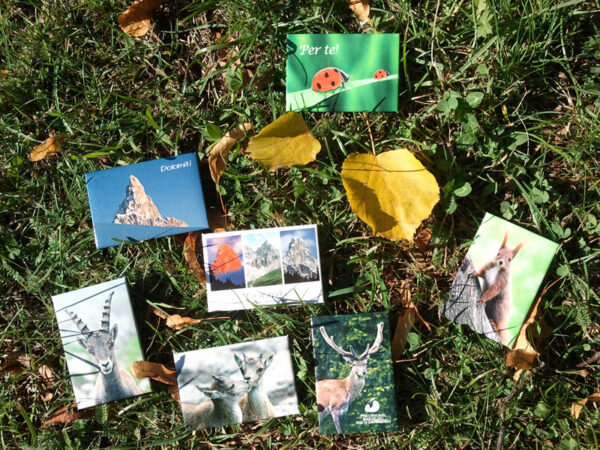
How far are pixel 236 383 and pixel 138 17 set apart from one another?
1.91 m

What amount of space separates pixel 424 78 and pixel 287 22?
A: 73 centimetres

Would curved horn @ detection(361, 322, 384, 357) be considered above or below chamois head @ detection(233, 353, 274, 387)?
above

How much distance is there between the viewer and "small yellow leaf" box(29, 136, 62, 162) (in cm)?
257

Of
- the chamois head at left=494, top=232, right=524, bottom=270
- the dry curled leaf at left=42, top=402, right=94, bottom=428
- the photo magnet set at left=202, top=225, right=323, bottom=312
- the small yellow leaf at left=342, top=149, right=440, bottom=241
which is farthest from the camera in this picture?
the dry curled leaf at left=42, top=402, right=94, bottom=428

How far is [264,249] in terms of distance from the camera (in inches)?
93.3

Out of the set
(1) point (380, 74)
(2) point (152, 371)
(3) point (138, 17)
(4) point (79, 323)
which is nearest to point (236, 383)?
(2) point (152, 371)

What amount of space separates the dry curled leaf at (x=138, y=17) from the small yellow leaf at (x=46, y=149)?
2.24 ft

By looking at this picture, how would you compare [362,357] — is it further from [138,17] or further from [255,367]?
[138,17]

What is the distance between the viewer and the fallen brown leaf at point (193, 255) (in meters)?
2.44

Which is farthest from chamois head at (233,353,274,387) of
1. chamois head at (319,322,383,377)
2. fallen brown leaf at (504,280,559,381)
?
fallen brown leaf at (504,280,559,381)

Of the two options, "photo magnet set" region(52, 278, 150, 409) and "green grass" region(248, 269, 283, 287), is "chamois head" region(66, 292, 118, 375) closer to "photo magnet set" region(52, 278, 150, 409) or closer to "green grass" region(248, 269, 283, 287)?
"photo magnet set" region(52, 278, 150, 409)

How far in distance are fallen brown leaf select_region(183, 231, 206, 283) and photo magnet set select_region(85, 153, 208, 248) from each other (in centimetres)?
5

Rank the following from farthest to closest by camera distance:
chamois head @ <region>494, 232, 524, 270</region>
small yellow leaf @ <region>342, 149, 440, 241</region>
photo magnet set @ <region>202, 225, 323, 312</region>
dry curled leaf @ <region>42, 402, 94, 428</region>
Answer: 1. dry curled leaf @ <region>42, 402, 94, 428</region>
2. photo magnet set @ <region>202, 225, 323, 312</region>
3. chamois head @ <region>494, 232, 524, 270</region>
4. small yellow leaf @ <region>342, 149, 440, 241</region>

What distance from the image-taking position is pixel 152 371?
2393mm
